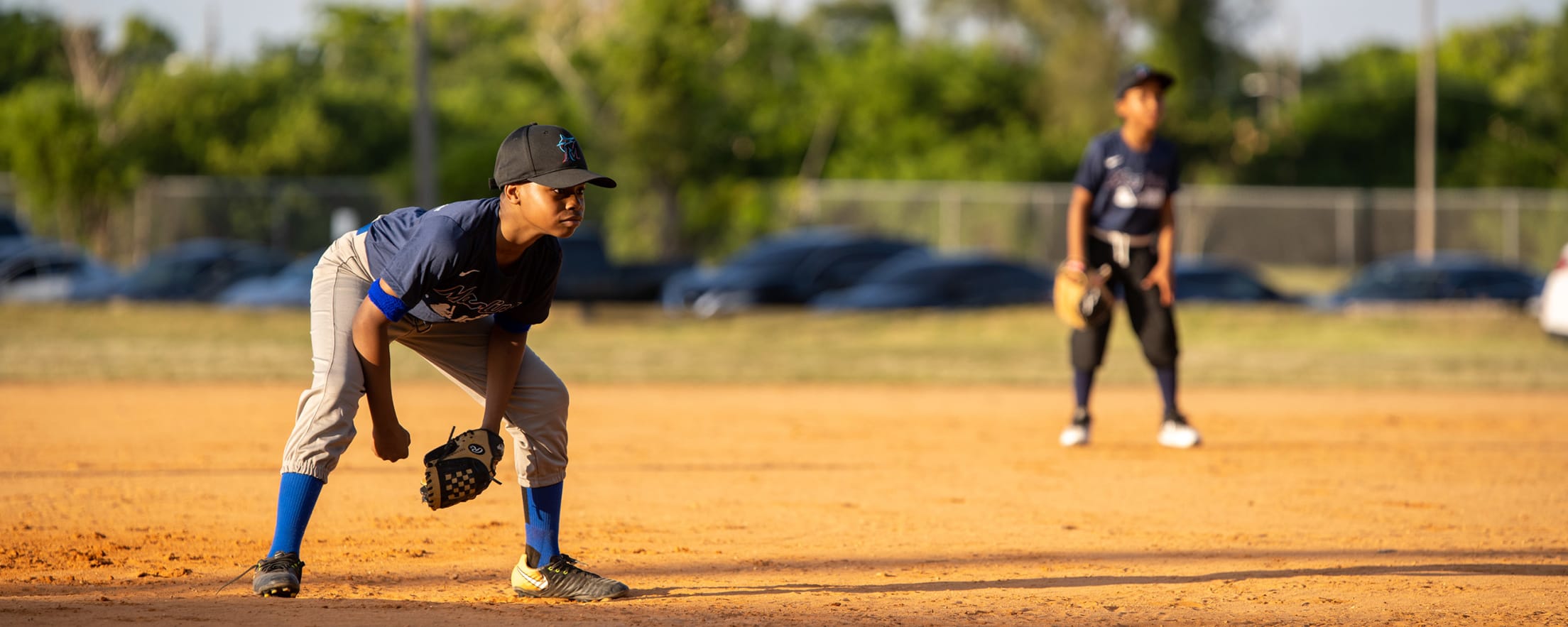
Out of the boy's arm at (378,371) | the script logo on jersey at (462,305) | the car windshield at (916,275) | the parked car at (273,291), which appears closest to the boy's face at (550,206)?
the script logo on jersey at (462,305)

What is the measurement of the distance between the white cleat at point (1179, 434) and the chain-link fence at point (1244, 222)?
23.1m

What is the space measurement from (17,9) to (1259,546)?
52.1m

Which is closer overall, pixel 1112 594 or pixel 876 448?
pixel 1112 594

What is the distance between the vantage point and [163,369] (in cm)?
1302

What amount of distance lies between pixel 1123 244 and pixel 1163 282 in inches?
11.2

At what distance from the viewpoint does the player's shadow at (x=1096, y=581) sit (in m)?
4.68

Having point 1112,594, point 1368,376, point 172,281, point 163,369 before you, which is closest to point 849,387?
point 1368,376

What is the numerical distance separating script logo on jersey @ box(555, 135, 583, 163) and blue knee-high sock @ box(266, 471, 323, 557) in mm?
1162

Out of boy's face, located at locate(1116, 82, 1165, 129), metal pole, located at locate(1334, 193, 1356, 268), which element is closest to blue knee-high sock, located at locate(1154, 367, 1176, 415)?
boy's face, located at locate(1116, 82, 1165, 129)

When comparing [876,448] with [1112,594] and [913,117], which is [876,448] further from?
[913,117]

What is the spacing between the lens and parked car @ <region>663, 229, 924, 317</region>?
69.7 ft

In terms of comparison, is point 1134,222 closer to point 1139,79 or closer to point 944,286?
point 1139,79

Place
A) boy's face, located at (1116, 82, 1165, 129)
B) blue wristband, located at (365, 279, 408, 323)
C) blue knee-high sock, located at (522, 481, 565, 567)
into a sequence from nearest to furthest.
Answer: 1. blue wristband, located at (365, 279, 408, 323)
2. blue knee-high sock, located at (522, 481, 565, 567)
3. boy's face, located at (1116, 82, 1165, 129)

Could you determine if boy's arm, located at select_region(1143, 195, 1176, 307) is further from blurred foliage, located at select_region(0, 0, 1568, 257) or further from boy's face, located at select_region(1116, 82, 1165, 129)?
blurred foliage, located at select_region(0, 0, 1568, 257)
